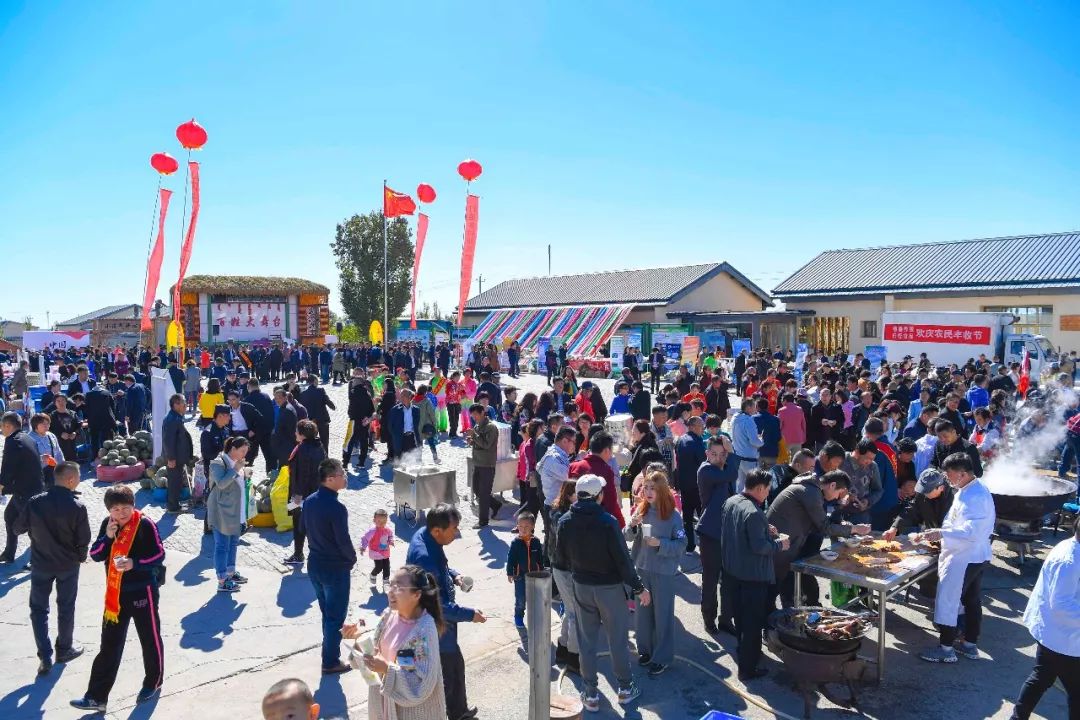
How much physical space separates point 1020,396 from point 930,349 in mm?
7288

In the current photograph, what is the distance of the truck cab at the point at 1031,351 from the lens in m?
20.3

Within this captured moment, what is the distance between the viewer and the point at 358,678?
548 centimetres

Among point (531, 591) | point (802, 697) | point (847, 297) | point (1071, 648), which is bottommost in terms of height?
point (802, 697)

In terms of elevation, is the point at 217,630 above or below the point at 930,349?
below

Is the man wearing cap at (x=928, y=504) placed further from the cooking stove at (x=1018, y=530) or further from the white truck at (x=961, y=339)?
the white truck at (x=961, y=339)

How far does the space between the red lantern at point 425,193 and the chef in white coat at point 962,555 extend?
2339cm

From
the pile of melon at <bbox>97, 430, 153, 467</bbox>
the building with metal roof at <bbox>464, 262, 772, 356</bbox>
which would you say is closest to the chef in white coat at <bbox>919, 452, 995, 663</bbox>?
the pile of melon at <bbox>97, 430, 153, 467</bbox>

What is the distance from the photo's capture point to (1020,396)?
52.1ft

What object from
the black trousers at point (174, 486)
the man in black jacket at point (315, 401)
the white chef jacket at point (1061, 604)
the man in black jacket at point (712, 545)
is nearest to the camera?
the white chef jacket at point (1061, 604)

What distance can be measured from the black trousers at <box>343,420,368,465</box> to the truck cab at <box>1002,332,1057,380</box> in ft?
59.0

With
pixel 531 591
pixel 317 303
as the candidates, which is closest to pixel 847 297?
pixel 317 303

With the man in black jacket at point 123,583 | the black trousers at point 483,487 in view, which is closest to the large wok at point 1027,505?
the black trousers at point 483,487

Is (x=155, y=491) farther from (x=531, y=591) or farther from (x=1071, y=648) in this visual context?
(x=1071, y=648)

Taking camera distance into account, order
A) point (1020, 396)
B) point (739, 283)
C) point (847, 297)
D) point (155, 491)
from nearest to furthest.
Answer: point (155, 491) < point (1020, 396) < point (847, 297) < point (739, 283)
